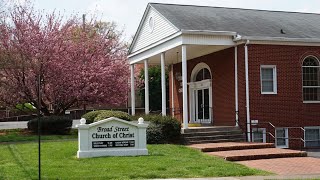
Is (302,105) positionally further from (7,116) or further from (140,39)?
(7,116)

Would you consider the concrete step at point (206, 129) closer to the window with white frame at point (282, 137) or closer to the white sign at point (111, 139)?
the window with white frame at point (282, 137)

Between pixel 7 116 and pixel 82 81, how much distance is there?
25269 mm

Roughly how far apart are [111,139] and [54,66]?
11194 millimetres


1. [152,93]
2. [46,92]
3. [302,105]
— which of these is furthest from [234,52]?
[152,93]

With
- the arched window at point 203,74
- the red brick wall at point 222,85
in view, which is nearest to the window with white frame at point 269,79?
the red brick wall at point 222,85

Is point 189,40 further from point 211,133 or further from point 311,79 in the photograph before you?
point 311,79

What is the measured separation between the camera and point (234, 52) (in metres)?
22.2

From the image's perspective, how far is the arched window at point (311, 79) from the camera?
23.2 m

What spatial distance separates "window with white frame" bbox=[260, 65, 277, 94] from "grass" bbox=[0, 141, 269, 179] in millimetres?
7021

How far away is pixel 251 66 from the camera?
2170cm

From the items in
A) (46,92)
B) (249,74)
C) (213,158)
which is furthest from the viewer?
(46,92)

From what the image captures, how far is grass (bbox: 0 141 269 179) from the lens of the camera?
12.2 meters

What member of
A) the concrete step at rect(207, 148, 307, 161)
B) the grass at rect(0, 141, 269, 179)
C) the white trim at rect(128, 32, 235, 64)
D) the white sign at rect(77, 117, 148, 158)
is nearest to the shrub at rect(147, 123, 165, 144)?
the grass at rect(0, 141, 269, 179)

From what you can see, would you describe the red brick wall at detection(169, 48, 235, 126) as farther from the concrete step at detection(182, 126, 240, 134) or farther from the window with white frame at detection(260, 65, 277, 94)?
the window with white frame at detection(260, 65, 277, 94)
